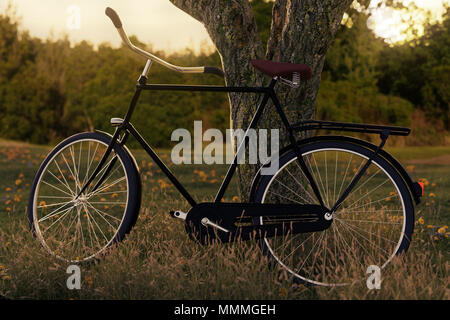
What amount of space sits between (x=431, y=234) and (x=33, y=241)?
11.0 ft

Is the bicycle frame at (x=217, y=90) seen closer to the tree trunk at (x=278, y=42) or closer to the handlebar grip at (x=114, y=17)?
the handlebar grip at (x=114, y=17)

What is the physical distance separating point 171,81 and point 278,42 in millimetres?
7703

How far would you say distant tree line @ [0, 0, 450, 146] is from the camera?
1234cm

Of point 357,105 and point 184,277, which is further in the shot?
point 357,105

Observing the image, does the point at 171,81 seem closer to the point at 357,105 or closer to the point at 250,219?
the point at 357,105

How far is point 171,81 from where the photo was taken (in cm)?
1180

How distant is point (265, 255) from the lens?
12.1ft

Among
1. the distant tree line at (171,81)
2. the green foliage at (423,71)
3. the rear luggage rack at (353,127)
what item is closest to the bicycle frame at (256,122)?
the rear luggage rack at (353,127)

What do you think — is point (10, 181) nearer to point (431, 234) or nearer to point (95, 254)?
point (95, 254)

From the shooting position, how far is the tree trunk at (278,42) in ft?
13.6

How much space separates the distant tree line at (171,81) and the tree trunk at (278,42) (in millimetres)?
7242

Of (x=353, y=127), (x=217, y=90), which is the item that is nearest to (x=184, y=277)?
(x=217, y=90)

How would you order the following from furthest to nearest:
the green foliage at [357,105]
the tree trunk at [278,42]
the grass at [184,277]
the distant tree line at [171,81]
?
1. the green foliage at [357,105]
2. the distant tree line at [171,81]
3. the tree trunk at [278,42]
4. the grass at [184,277]
